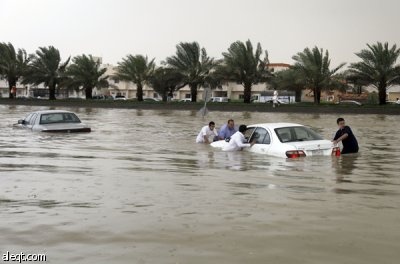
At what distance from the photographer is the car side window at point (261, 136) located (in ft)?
43.0

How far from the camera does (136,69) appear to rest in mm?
56938

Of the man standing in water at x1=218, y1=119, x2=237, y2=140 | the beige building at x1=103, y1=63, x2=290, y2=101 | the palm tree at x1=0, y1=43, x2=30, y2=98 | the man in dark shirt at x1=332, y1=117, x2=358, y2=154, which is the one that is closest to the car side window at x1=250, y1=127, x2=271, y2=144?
the man in dark shirt at x1=332, y1=117, x2=358, y2=154

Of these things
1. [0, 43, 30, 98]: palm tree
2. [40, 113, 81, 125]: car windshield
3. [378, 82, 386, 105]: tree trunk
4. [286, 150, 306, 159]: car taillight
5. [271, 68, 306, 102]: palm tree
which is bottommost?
[286, 150, 306, 159]: car taillight

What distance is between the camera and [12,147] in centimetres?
1614

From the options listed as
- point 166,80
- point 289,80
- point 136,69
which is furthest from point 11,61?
point 289,80

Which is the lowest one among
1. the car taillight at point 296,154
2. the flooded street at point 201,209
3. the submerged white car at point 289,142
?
the flooded street at point 201,209

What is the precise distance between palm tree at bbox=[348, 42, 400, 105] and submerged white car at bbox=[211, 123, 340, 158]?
3462cm

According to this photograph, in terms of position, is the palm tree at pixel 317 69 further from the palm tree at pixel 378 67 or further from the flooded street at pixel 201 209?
the flooded street at pixel 201 209

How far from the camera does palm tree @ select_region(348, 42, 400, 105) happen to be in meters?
45.2

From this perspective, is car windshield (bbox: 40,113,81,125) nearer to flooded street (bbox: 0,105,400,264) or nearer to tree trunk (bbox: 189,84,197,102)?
flooded street (bbox: 0,105,400,264)

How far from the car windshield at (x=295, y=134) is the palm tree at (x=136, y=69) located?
147ft

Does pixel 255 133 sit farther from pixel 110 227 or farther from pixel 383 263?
pixel 383 263

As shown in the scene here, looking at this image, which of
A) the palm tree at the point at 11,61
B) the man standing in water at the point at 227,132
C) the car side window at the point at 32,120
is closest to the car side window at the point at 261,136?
the man standing in water at the point at 227,132

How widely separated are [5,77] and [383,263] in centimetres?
6153
